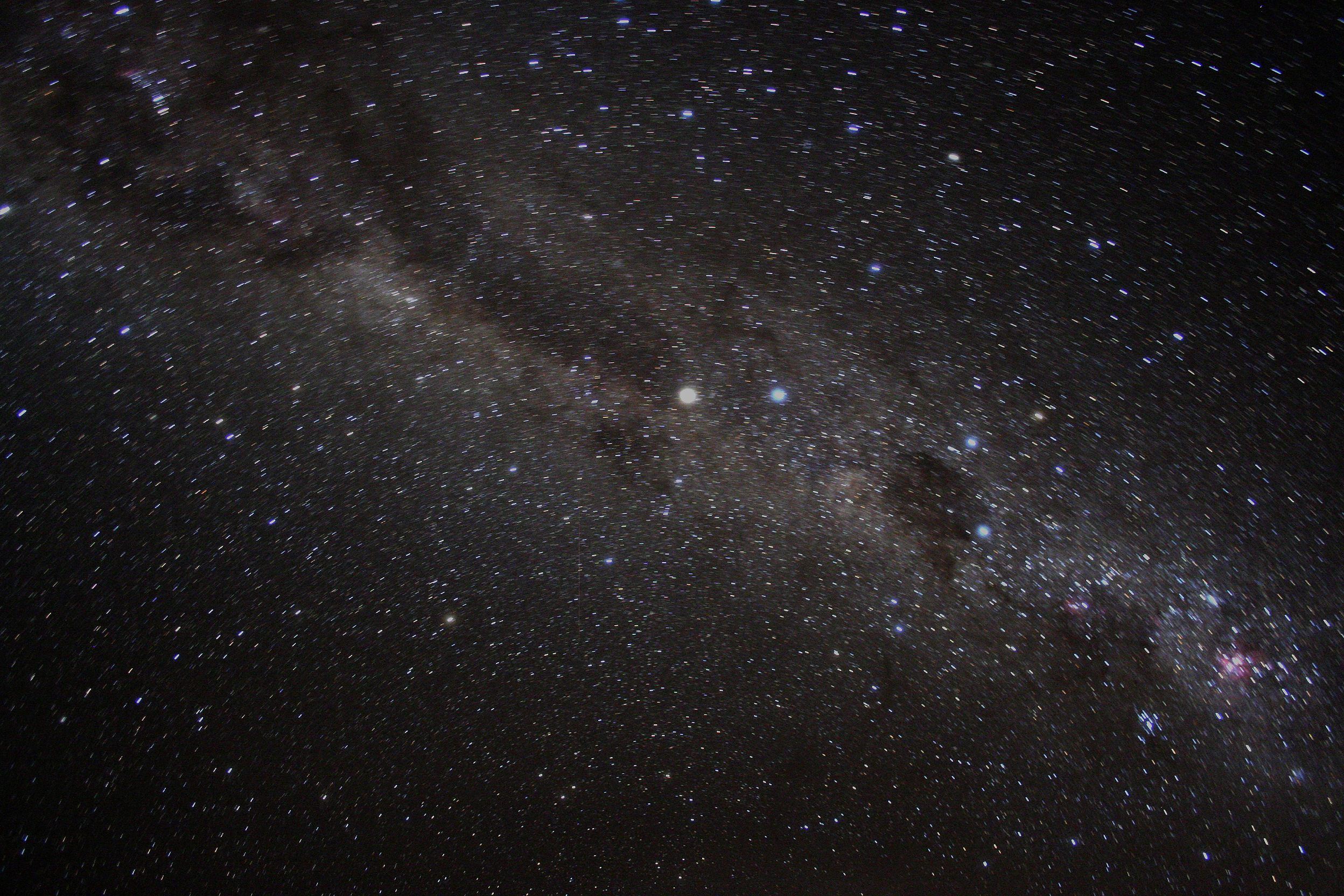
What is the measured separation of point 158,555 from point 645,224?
172cm

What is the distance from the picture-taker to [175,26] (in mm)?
1159

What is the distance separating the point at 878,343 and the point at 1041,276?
0.42 m

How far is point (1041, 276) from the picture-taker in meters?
1.46

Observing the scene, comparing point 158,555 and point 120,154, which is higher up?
point 120,154

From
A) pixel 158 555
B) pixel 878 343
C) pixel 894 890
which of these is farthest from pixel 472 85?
pixel 894 890

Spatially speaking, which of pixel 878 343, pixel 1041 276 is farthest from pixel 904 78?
pixel 878 343

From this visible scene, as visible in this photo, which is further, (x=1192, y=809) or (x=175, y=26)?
(x=1192, y=809)

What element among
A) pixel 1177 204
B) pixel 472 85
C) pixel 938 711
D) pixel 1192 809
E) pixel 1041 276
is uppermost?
pixel 472 85

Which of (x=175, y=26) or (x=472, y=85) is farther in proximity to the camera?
(x=472, y=85)

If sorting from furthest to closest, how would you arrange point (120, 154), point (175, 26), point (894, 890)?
point (894, 890) → point (120, 154) → point (175, 26)

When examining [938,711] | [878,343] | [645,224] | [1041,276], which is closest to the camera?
[1041,276]

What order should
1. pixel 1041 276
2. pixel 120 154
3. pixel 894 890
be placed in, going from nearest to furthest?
pixel 120 154 → pixel 1041 276 → pixel 894 890

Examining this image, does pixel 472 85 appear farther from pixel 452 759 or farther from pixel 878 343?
pixel 452 759

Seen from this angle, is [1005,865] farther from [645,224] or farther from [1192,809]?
[645,224]
